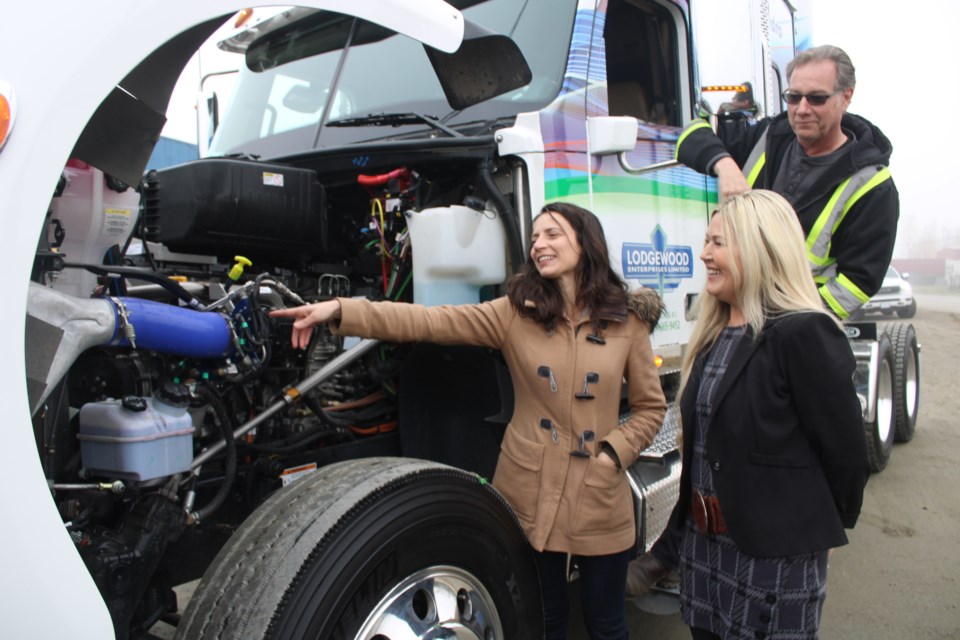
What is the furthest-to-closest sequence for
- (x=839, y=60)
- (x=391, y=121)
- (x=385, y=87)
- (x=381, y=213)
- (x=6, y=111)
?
(x=385, y=87)
(x=391, y=121)
(x=381, y=213)
(x=839, y=60)
(x=6, y=111)

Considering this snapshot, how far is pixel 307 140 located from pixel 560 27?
3.99 feet

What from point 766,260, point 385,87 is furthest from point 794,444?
point 385,87

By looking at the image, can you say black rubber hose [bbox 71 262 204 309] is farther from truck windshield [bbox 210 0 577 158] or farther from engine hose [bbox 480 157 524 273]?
truck windshield [bbox 210 0 577 158]

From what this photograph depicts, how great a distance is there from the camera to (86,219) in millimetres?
1920

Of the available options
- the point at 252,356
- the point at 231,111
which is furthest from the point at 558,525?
the point at 231,111

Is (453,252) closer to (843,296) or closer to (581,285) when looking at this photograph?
(581,285)

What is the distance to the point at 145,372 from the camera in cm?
194

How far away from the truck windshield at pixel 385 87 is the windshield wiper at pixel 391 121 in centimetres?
6

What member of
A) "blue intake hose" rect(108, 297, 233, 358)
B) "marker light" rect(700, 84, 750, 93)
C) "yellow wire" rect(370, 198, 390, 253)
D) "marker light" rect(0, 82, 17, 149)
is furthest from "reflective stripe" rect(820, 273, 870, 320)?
"marker light" rect(0, 82, 17, 149)

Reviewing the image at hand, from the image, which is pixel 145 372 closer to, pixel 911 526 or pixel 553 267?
pixel 553 267

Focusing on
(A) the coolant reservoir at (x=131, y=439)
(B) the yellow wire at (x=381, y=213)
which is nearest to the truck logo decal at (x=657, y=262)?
(B) the yellow wire at (x=381, y=213)

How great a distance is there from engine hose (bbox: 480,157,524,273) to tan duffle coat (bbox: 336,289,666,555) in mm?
298

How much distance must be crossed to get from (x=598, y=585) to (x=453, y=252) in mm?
1222

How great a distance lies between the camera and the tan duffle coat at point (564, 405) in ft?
7.66
